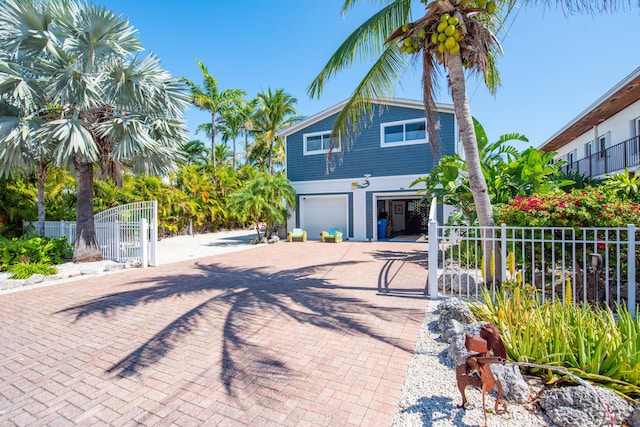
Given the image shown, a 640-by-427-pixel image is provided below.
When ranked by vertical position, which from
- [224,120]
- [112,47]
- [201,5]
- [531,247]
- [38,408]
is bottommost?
Result: [38,408]

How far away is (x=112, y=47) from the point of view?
938 centimetres

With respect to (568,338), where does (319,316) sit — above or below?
below

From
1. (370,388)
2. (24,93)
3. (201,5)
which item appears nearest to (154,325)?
(370,388)

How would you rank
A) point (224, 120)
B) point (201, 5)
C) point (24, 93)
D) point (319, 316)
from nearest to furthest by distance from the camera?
point (319, 316)
point (24, 93)
point (201, 5)
point (224, 120)

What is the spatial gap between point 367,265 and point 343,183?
26.6 feet

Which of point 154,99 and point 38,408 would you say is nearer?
point 38,408

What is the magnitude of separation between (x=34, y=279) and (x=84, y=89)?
17.1 feet

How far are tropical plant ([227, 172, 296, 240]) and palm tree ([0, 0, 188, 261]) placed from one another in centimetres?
513

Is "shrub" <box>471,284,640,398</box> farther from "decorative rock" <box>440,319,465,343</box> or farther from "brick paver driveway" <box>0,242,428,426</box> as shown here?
"brick paver driveway" <box>0,242,428,426</box>

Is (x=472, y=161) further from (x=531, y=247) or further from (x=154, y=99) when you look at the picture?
(x=154, y=99)

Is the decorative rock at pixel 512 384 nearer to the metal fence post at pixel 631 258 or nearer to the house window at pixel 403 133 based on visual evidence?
the metal fence post at pixel 631 258

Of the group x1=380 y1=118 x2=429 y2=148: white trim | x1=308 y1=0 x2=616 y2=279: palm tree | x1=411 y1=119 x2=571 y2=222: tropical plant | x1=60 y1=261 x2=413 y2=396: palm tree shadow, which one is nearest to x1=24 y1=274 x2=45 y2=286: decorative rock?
x1=60 y1=261 x2=413 y2=396: palm tree shadow

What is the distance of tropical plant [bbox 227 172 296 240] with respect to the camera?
15244mm

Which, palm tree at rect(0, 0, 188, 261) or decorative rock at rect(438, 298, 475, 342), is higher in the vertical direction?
palm tree at rect(0, 0, 188, 261)
